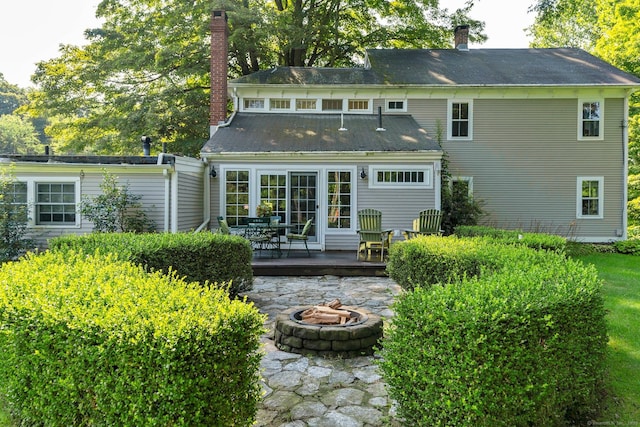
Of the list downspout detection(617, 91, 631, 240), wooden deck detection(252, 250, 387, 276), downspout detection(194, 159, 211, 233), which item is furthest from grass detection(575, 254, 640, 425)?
downspout detection(194, 159, 211, 233)

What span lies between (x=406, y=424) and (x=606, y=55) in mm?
20688

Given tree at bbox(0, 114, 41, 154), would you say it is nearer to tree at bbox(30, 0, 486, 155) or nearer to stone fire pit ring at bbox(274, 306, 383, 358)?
tree at bbox(30, 0, 486, 155)

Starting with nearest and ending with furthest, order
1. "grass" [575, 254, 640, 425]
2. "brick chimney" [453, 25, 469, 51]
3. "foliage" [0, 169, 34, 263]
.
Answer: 1. "grass" [575, 254, 640, 425]
2. "foliage" [0, 169, 34, 263]
3. "brick chimney" [453, 25, 469, 51]

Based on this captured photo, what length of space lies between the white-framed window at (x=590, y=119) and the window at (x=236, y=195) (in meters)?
10.6

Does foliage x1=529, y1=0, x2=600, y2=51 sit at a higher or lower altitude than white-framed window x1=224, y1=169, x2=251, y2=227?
higher

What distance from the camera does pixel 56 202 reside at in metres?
9.83

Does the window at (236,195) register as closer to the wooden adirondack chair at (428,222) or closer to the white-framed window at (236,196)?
the white-framed window at (236,196)

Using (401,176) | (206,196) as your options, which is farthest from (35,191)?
(401,176)

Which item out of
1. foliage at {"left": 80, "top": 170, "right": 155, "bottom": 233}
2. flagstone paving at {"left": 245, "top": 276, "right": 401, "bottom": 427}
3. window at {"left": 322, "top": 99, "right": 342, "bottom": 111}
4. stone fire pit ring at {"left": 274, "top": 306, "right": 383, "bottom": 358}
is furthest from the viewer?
window at {"left": 322, "top": 99, "right": 342, "bottom": 111}

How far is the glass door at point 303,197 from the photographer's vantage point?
11.3 metres

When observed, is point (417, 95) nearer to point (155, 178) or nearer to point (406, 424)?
point (155, 178)

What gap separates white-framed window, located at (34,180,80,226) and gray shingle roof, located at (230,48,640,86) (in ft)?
19.5

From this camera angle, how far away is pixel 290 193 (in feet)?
37.1

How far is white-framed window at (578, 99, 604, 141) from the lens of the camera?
13.4 meters
